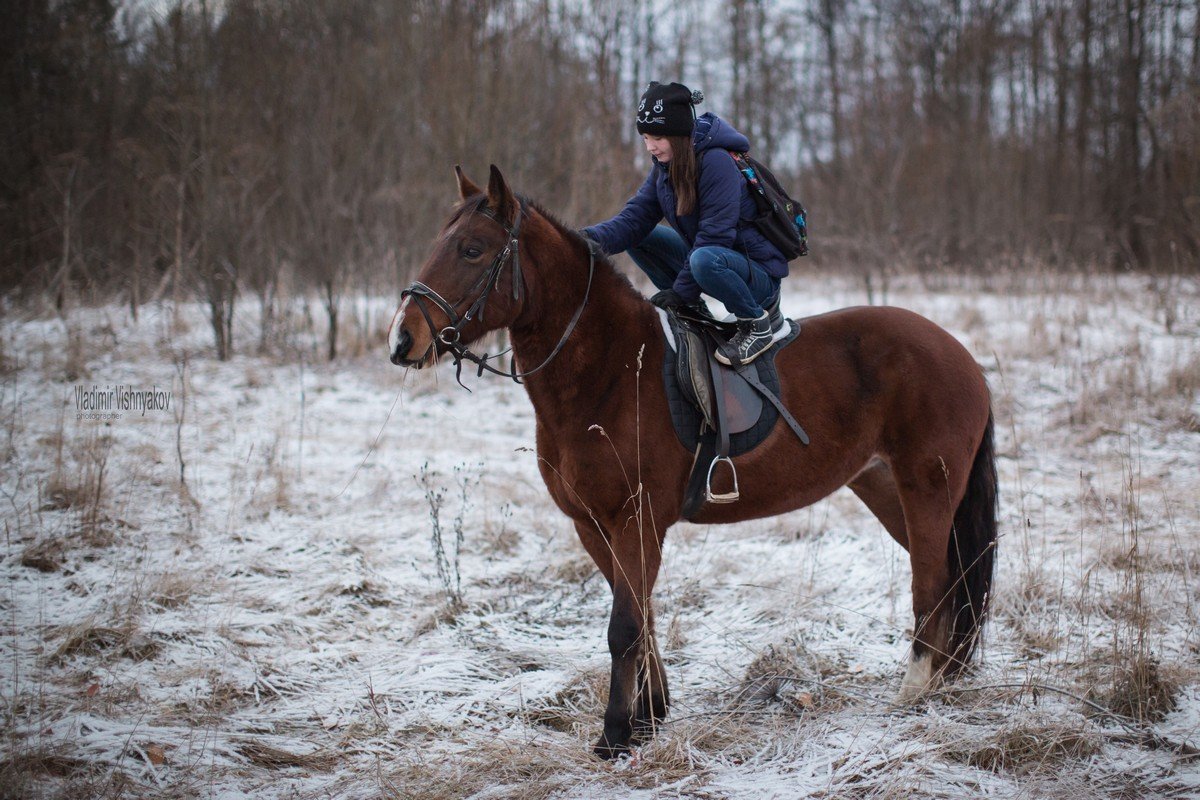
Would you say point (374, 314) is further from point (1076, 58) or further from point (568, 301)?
point (1076, 58)

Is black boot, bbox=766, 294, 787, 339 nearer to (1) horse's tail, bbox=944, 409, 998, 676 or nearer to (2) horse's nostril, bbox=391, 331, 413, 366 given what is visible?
(1) horse's tail, bbox=944, 409, 998, 676

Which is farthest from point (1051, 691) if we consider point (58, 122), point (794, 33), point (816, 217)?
point (794, 33)

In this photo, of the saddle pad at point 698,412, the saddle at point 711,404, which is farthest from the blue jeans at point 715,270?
the saddle pad at point 698,412

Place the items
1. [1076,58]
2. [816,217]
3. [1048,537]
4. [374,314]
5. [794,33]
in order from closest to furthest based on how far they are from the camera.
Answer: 1. [1048,537]
2. [374,314]
3. [1076,58]
4. [816,217]
5. [794,33]

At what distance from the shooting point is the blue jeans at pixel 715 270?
3.38 metres

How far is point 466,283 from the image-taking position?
3113mm

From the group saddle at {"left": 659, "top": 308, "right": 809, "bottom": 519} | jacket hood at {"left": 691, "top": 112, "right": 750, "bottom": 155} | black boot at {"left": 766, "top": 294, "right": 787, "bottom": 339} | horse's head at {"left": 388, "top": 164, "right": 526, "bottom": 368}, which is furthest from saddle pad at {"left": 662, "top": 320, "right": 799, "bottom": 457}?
jacket hood at {"left": 691, "top": 112, "right": 750, "bottom": 155}

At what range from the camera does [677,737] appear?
3225 mm

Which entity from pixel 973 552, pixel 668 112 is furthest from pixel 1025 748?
pixel 668 112

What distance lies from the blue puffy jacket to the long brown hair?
0.14ft

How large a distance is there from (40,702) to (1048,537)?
599 cm

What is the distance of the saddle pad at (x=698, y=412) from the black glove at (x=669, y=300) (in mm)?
133

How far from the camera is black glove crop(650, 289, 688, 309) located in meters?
3.57

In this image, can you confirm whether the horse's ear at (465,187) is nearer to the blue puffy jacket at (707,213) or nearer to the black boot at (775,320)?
the blue puffy jacket at (707,213)
